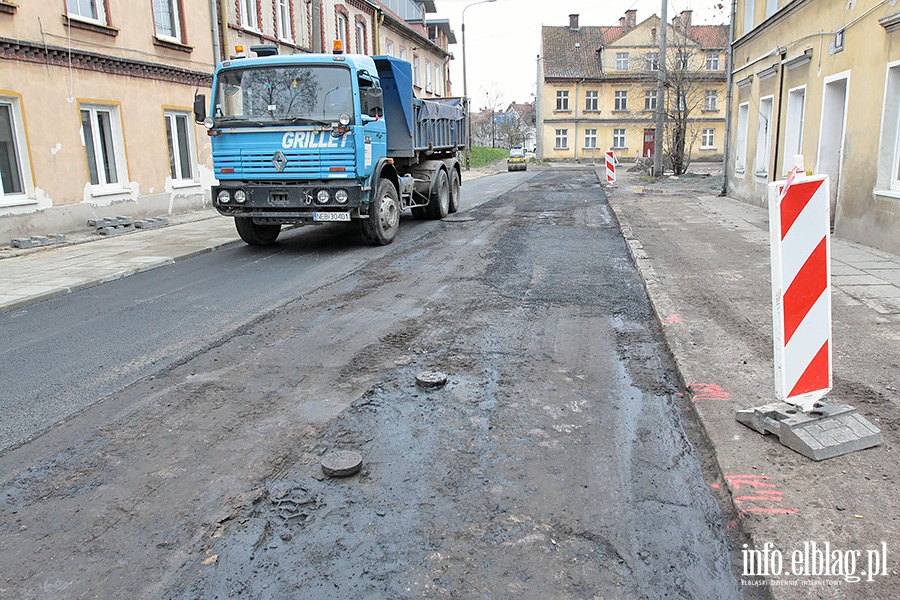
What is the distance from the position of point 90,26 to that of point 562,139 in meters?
49.5

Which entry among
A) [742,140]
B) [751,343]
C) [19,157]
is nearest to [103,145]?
[19,157]

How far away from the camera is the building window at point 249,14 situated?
19.5m

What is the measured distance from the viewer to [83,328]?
6.61 metres

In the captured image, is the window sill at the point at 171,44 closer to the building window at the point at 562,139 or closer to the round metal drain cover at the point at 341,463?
the round metal drain cover at the point at 341,463

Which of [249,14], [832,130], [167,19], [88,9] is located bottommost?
[832,130]

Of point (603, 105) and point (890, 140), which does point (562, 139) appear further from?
point (890, 140)

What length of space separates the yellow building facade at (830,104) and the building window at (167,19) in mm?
14060

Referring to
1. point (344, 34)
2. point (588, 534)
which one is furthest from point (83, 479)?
point (344, 34)

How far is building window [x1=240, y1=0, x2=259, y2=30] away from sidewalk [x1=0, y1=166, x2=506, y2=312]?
8133 mm

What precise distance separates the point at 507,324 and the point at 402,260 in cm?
392

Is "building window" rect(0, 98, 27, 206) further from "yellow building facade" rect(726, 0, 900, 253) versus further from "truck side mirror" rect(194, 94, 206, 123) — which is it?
"yellow building facade" rect(726, 0, 900, 253)

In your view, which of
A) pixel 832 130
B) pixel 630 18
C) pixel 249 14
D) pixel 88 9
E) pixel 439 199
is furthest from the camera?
pixel 630 18

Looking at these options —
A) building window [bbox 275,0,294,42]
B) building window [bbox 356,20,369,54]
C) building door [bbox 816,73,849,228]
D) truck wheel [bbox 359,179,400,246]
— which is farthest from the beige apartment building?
building door [bbox 816,73,849,228]

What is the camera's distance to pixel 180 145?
A: 17312 millimetres
